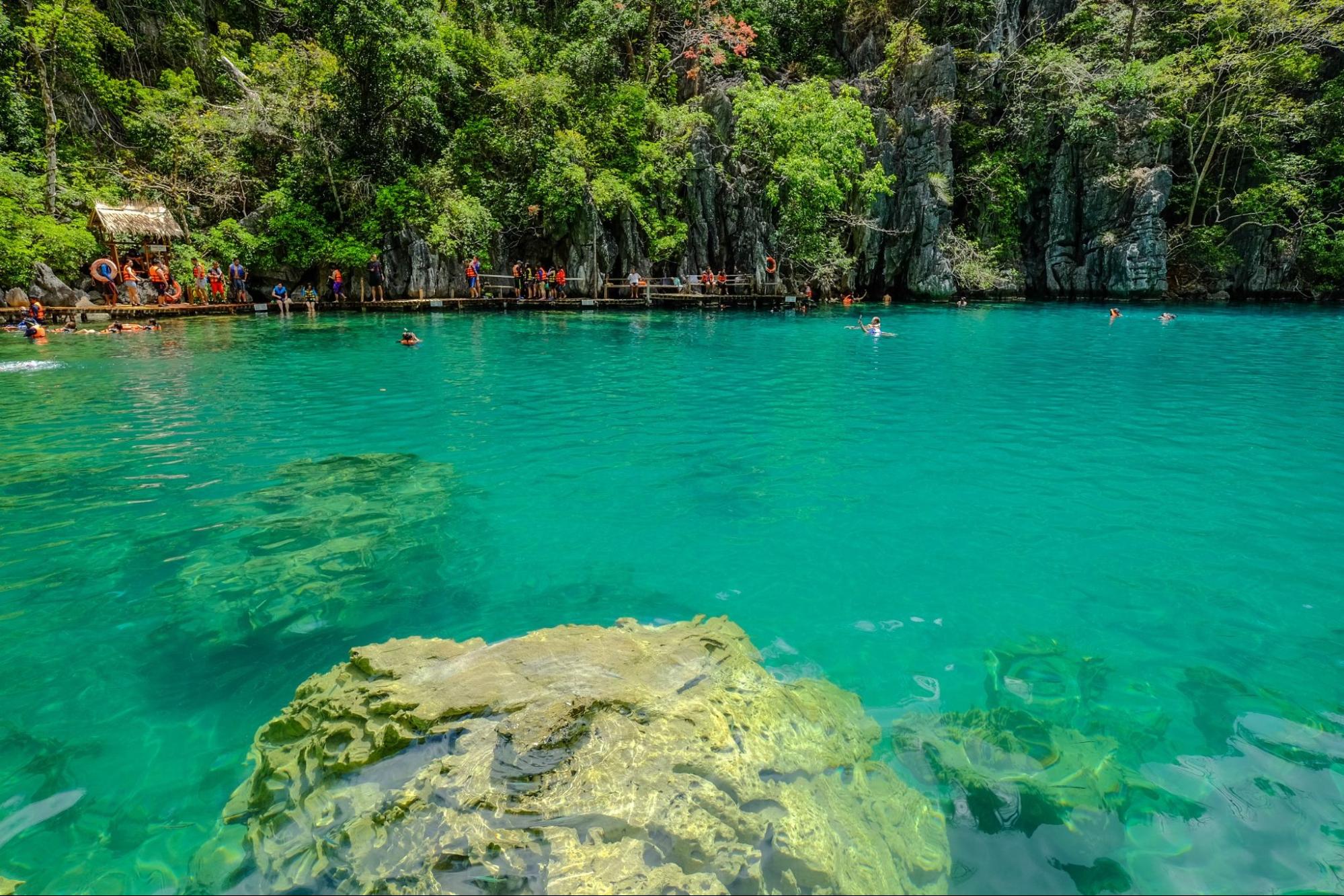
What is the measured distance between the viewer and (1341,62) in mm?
35188

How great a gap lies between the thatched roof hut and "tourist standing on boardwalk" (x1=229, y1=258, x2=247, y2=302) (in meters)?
2.23

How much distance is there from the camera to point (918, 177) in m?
36.8

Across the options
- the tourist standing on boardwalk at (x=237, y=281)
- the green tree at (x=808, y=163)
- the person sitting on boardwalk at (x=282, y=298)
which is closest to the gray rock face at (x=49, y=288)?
the tourist standing on boardwalk at (x=237, y=281)

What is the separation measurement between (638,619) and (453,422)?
23.0 ft

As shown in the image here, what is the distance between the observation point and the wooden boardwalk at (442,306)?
25.0 metres

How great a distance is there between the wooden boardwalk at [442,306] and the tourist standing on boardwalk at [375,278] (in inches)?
25.6

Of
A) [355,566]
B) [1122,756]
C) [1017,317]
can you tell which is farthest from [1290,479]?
[1017,317]

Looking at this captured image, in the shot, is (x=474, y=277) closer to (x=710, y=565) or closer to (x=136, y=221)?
(x=136, y=221)

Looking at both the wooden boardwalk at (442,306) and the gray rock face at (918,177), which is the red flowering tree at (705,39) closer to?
the gray rock face at (918,177)

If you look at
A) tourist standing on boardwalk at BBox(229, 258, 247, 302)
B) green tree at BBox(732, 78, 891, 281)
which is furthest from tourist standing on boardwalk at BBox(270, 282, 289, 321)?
green tree at BBox(732, 78, 891, 281)

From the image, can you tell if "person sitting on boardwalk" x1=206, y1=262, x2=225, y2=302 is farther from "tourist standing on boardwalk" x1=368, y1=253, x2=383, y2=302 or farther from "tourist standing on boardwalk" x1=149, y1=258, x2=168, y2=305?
"tourist standing on boardwalk" x1=368, y1=253, x2=383, y2=302

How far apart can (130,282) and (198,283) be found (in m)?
2.23

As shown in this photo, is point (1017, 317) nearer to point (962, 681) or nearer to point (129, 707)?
point (962, 681)

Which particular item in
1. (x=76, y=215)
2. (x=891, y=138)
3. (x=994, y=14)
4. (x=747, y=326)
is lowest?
(x=747, y=326)
